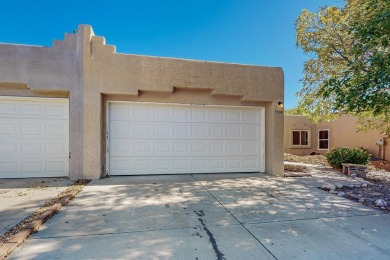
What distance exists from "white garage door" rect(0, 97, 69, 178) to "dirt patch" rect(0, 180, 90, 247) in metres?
1.31

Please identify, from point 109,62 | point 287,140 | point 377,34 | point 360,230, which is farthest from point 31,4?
point 287,140

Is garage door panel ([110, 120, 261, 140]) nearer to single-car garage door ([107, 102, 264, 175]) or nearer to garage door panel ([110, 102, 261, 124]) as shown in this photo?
single-car garage door ([107, 102, 264, 175])

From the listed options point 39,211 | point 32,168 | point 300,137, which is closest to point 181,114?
point 39,211

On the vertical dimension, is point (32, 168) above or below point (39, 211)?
above

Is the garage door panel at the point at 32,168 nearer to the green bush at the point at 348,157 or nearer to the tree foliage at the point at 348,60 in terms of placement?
the tree foliage at the point at 348,60

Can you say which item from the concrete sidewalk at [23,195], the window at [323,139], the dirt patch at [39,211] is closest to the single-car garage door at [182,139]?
the dirt patch at [39,211]

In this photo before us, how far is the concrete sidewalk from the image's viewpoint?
3467 mm

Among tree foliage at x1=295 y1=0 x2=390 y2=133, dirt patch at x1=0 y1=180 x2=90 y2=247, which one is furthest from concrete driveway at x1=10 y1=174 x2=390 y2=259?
tree foliage at x1=295 y1=0 x2=390 y2=133

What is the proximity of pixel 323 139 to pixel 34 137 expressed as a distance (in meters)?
17.8

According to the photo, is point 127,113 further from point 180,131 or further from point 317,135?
point 317,135

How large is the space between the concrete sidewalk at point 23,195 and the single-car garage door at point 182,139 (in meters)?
1.70

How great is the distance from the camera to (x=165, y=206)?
409 centimetres

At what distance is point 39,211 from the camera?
147 inches

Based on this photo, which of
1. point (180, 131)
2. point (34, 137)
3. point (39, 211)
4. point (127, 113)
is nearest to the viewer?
point (39, 211)
